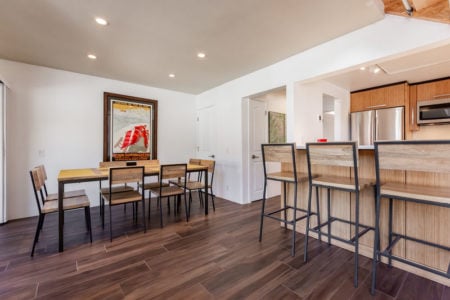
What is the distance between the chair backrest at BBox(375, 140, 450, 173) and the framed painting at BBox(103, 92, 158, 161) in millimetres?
4057

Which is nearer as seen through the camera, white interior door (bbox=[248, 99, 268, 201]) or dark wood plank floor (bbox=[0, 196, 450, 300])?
dark wood plank floor (bbox=[0, 196, 450, 300])

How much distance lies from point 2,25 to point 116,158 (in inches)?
94.3

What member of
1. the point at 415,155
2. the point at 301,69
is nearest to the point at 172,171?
the point at 301,69

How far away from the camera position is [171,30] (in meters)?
2.39

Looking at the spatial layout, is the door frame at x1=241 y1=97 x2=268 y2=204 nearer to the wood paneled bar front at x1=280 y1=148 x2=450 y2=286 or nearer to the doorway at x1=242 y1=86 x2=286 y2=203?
the doorway at x1=242 y1=86 x2=286 y2=203

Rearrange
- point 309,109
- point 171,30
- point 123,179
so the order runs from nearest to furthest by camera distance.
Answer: point 171,30 < point 123,179 < point 309,109

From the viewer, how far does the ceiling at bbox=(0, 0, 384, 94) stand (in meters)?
1.99

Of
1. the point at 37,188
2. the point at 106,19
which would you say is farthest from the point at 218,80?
the point at 37,188

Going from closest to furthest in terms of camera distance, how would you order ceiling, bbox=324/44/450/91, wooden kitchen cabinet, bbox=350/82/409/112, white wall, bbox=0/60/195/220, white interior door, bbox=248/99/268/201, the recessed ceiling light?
the recessed ceiling light < ceiling, bbox=324/44/450/91 < white wall, bbox=0/60/195/220 < wooden kitchen cabinet, bbox=350/82/409/112 < white interior door, bbox=248/99/268/201

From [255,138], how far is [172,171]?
199cm

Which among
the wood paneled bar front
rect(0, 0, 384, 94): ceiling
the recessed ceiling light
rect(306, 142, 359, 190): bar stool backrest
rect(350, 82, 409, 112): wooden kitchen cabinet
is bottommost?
the wood paneled bar front

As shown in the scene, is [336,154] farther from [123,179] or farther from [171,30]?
[123,179]

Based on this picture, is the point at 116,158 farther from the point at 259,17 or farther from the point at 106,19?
the point at 259,17

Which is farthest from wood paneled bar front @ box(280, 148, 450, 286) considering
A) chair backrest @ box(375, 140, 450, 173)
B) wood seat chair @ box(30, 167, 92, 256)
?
wood seat chair @ box(30, 167, 92, 256)
